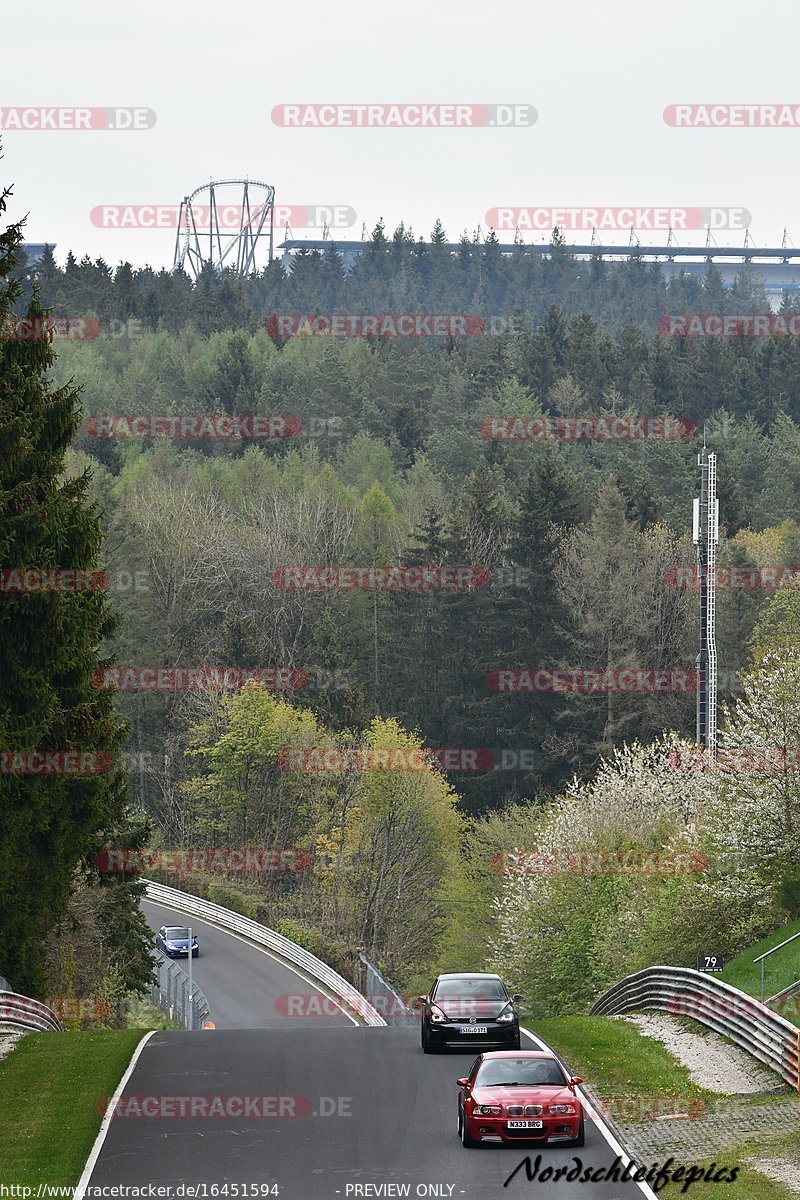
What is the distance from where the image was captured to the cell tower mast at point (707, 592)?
5066 centimetres

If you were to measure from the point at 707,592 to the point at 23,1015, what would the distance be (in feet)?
92.4

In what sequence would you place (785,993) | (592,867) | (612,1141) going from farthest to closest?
(592,867) < (785,993) < (612,1141)

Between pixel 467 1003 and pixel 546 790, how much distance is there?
57.7 metres

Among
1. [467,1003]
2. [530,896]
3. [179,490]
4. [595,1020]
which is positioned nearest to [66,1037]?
[467,1003]

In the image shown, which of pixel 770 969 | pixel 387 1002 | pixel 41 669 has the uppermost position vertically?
pixel 41 669

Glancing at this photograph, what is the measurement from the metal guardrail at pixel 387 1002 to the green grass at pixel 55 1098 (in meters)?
22.8

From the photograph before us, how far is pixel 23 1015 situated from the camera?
99.7 ft

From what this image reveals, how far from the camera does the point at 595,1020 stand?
30.9 meters

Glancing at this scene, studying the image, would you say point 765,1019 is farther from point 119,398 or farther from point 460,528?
point 119,398

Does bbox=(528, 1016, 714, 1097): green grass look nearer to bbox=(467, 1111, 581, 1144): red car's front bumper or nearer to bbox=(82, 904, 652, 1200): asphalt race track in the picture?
bbox=(82, 904, 652, 1200): asphalt race track

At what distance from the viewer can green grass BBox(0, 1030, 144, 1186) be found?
1839 centimetres
